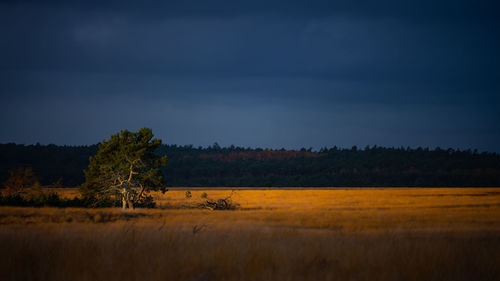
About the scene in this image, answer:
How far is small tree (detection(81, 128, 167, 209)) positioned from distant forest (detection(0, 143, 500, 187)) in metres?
62.5

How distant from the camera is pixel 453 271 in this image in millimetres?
7480

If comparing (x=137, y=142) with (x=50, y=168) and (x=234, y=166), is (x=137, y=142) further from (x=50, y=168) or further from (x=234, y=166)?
(x=234, y=166)

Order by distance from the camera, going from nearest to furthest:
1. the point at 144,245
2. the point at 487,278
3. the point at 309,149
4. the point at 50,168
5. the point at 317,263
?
the point at 487,278, the point at 317,263, the point at 144,245, the point at 50,168, the point at 309,149

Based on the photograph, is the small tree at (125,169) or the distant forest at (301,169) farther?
the distant forest at (301,169)

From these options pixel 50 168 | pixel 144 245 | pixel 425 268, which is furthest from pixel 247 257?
pixel 50 168

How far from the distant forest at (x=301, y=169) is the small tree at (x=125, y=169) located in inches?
2462

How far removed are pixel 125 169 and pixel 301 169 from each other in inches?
3690

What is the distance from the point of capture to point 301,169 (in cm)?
11906

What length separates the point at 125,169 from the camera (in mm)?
28781

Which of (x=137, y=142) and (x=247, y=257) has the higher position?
(x=137, y=142)

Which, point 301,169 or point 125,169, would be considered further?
point 301,169

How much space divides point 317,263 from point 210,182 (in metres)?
100

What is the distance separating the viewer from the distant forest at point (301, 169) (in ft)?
321

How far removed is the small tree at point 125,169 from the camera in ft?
94.3
